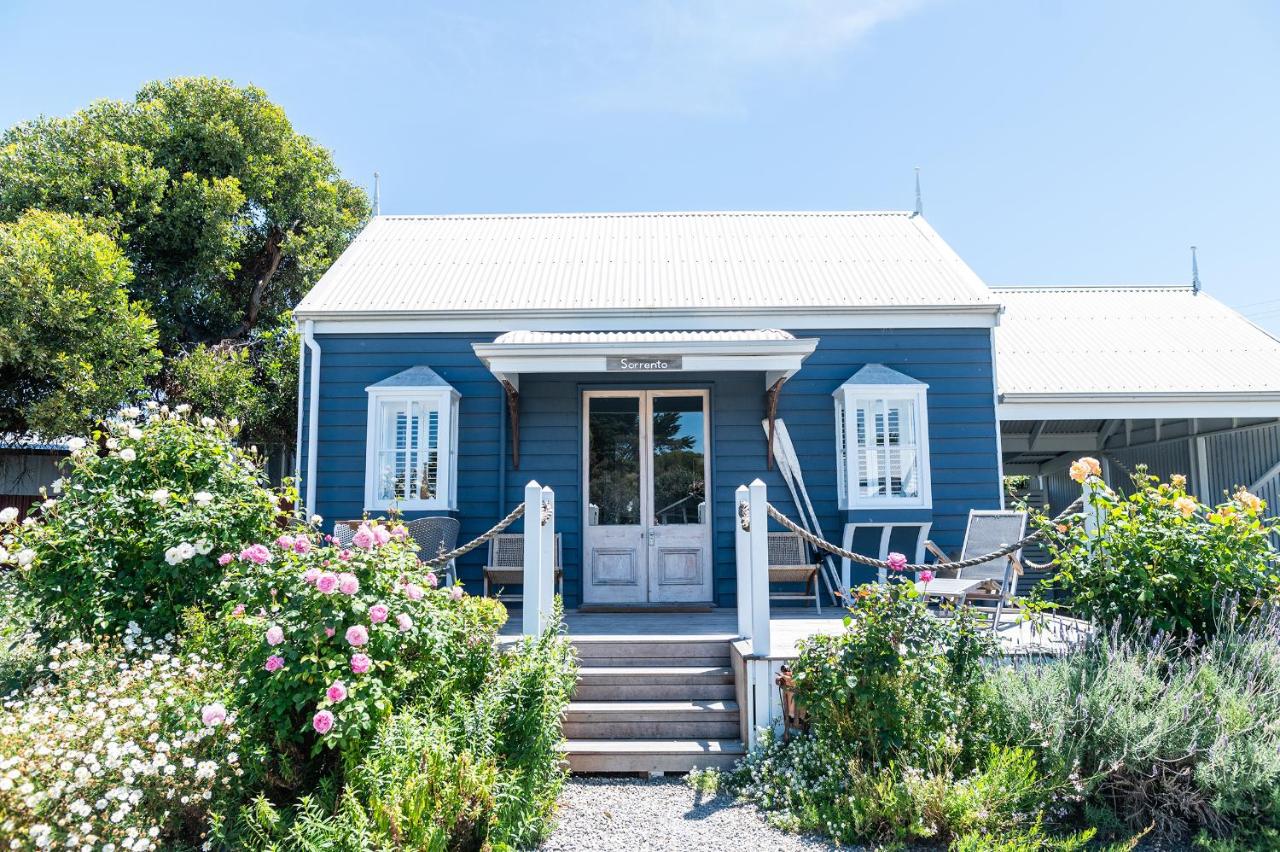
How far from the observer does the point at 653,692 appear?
569 cm

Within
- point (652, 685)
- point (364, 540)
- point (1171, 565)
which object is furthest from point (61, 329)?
point (1171, 565)

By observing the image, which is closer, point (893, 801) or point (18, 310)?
point (893, 801)

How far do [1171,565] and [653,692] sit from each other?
11.1 ft

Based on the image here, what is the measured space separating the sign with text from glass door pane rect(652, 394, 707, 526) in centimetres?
109

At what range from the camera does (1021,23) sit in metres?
8.77

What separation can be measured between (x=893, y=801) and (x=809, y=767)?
2.25 ft

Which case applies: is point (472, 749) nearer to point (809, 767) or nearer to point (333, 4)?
point (809, 767)

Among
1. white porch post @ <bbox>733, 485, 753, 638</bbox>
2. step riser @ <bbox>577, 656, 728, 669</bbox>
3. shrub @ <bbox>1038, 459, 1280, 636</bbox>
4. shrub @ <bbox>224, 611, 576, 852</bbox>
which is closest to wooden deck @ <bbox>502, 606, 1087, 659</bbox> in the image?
step riser @ <bbox>577, 656, 728, 669</bbox>

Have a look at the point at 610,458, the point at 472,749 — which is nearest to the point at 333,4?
the point at 610,458

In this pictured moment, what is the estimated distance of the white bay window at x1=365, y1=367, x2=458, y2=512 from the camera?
335 inches

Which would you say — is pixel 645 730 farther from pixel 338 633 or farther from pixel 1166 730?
pixel 1166 730

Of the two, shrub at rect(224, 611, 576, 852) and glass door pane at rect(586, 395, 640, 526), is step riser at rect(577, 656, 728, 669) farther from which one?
glass door pane at rect(586, 395, 640, 526)

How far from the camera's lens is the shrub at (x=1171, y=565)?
4609 mm

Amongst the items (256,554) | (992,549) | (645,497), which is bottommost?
(992,549)
